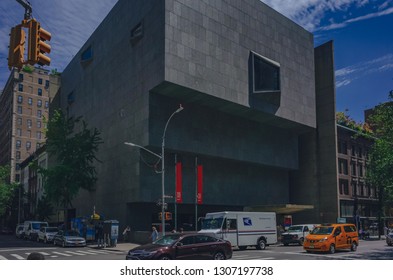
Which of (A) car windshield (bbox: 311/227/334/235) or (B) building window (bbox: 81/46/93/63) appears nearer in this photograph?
(A) car windshield (bbox: 311/227/334/235)

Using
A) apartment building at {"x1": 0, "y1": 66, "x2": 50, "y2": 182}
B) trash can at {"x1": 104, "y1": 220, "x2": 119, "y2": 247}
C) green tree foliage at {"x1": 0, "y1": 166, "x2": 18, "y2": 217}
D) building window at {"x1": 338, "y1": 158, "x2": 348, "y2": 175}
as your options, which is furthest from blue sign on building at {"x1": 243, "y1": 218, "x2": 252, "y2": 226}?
green tree foliage at {"x1": 0, "y1": 166, "x2": 18, "y2": 217}

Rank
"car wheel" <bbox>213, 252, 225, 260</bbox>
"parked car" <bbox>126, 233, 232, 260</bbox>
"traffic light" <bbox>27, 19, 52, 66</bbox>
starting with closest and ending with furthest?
1. "traffic light" <bbox>27, 19, 52, 66</bbox>
2. "parked car" <bbox>126, 233, 232, 260</bbox>
3. "car wheel" <bbox>213, 252, 225, 260</bbox>

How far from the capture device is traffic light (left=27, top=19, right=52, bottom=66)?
10.9m

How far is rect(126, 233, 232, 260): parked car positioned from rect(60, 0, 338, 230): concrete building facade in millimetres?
26172

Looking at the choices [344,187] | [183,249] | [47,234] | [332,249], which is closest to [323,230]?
[332,249]

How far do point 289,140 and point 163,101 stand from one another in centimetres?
2438

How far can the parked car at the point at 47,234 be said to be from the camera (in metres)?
48.0

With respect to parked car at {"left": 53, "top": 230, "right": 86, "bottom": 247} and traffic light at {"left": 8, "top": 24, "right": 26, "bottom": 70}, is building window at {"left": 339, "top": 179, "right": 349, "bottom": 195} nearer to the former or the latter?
parked car at {"left": 53, "top": 230, "right": 86, "bottom": 247}

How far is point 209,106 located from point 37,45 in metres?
42.8

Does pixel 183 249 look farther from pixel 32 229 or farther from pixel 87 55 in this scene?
pixel 87 55

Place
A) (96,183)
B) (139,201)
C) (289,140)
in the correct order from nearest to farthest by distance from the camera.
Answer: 1. (139,201)
2. (96,183)
3. (289,140)
